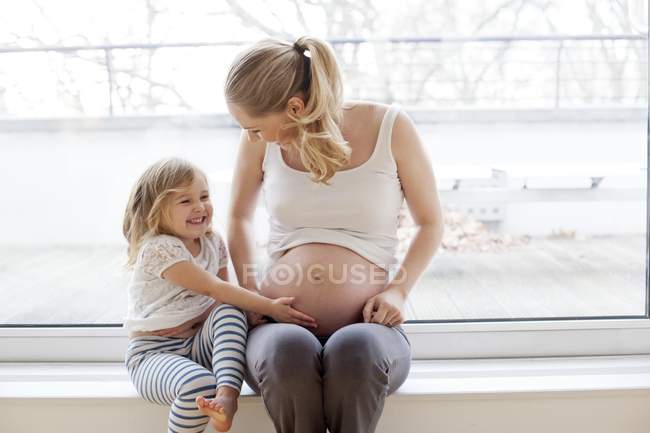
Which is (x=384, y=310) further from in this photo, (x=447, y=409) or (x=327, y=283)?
(x=447, y=409)

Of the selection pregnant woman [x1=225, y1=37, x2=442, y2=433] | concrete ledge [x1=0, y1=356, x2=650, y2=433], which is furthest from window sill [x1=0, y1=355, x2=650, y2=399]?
pregnant woman [x1=225, y1=37, x2=442, y2=433]

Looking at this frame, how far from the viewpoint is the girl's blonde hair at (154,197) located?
1330mm

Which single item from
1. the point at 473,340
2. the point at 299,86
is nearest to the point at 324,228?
the point at 299,86

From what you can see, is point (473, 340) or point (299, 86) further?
point (473, 340)

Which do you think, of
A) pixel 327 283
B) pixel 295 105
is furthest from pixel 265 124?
pixel 327 283

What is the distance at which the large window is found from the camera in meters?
1.63

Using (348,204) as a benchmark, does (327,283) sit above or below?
below

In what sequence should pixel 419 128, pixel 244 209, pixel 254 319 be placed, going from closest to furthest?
pixel 254 319 → pixel 244 209 → pixel 419 128

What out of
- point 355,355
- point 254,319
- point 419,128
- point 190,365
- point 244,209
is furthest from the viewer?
point 419,128

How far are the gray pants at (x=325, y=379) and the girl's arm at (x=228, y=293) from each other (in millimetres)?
116

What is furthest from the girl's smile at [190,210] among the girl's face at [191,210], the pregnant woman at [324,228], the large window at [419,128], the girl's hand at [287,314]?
the large window at [419,128]

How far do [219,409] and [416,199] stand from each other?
0.61 meters

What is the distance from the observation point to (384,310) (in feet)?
4.26

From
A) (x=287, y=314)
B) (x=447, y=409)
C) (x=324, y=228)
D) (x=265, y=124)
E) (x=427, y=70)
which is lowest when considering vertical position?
(x=447, y=409)
